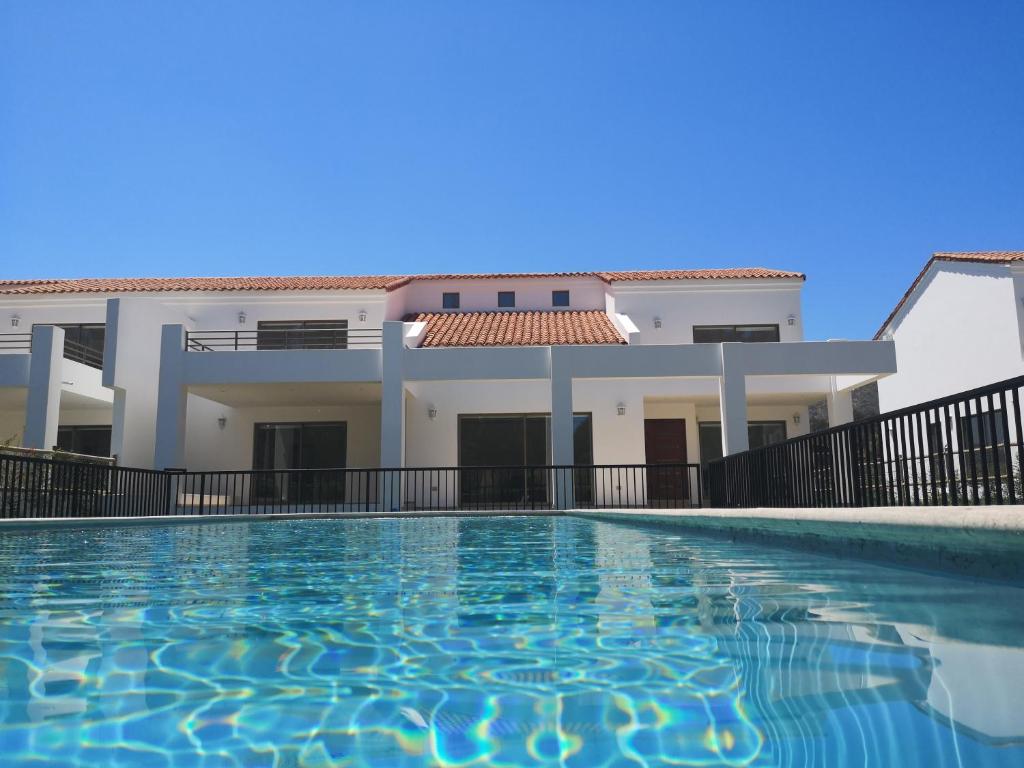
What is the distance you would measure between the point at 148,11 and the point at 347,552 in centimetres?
1331

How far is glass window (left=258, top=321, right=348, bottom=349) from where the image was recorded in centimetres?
2039

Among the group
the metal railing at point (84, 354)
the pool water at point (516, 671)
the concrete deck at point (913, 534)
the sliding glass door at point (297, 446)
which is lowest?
the pool water at point (516, 671)

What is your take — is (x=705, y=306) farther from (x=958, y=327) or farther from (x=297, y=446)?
(x=297, y=446)

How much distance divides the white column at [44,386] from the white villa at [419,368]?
4 centimetres

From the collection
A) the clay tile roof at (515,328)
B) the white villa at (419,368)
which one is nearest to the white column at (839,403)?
the white villa at (419,368)

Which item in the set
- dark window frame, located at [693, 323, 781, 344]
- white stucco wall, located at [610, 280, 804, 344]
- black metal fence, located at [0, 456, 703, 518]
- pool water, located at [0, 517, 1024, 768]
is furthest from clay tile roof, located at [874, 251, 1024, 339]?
pool water, located at [0, 517, 1024, 768]

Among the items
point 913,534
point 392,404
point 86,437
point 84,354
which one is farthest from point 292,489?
point 913,534

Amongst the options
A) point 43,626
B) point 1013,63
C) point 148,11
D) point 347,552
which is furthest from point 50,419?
point 1013,63

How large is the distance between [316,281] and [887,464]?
17.7 m

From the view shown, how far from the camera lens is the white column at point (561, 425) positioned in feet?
49.7

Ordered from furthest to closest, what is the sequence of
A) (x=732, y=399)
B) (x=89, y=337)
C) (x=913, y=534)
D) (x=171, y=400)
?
1. (x=89, y=337)
2. (x=171, y=400)
3. (x=732, y=399)
4. (x=913, y=534)

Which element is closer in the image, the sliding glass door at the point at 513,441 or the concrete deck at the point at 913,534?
the concrete deck at the point at 913,534

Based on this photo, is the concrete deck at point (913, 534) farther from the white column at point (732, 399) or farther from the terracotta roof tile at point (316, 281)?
the terracotta roof tile at point (316, 281)

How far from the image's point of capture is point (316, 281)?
21.5 m
